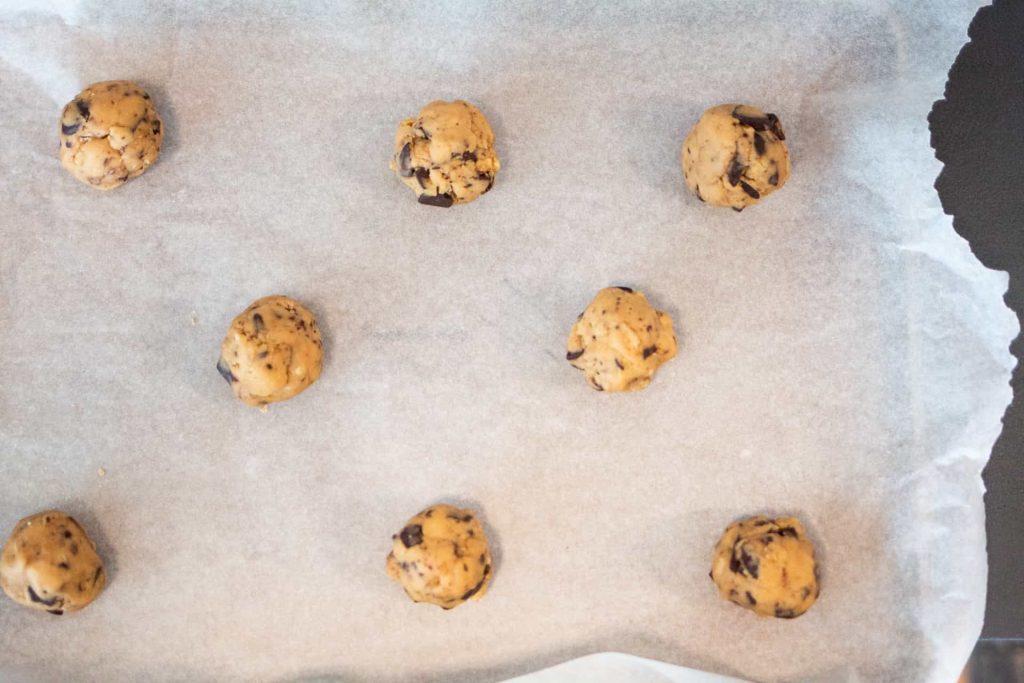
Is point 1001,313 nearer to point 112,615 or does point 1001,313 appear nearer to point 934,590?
point 934,590

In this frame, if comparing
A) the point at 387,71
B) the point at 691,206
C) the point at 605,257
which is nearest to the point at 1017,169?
the point at 691,206

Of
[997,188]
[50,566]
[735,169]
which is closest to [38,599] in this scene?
[50,566]

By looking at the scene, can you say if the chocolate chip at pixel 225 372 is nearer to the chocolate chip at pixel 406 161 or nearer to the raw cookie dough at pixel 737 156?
the chocolate chip at pixel 406 161

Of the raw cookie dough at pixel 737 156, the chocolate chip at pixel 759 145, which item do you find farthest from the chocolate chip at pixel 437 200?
the chocolate chip at pixel 759 145

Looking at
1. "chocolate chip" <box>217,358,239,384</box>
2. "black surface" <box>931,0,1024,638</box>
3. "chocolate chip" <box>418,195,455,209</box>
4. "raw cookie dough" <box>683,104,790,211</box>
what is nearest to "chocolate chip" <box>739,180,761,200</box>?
"raw cookie dough" <box>683,104,790,211</box>

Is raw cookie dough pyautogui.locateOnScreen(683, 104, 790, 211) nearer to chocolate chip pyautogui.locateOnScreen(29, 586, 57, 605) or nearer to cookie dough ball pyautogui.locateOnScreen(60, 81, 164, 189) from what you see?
cookie dough ball pyautogui.locateOnScreen(60, 81, 164, 189)

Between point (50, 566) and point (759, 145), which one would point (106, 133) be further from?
point (759, 145)
